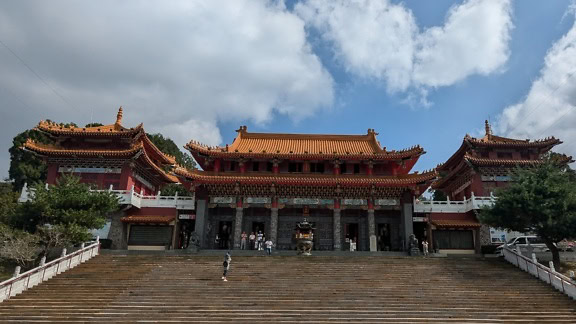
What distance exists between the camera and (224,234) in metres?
29.6

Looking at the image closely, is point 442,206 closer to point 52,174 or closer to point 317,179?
point 317,179

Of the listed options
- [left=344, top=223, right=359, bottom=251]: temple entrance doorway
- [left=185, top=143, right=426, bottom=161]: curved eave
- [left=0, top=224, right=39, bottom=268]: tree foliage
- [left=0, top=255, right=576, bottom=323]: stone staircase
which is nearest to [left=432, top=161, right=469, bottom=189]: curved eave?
[left=185, top=143, right=426, bottom=161]: curved eave

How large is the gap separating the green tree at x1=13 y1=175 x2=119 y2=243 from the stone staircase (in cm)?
209

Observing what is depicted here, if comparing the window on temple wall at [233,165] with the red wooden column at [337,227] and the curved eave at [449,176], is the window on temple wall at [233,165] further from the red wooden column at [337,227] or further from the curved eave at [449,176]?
the curved eave at [449,176]

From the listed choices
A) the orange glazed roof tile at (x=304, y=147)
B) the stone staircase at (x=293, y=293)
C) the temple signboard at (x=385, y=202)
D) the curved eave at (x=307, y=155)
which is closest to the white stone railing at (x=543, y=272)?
the stone staircase at (x=293, y=293)

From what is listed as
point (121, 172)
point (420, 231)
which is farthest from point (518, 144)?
point (121, 172)

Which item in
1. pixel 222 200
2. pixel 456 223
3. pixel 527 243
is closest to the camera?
pixel 527 243

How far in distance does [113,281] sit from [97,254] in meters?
6.19

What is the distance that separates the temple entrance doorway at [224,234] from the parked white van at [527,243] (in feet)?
57.7

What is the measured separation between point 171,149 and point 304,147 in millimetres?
36045

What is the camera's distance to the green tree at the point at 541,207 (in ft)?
65.8

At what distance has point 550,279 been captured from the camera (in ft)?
58.5

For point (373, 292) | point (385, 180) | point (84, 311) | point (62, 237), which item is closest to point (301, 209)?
point (385, 180)

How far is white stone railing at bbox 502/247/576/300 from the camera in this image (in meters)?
16.5
